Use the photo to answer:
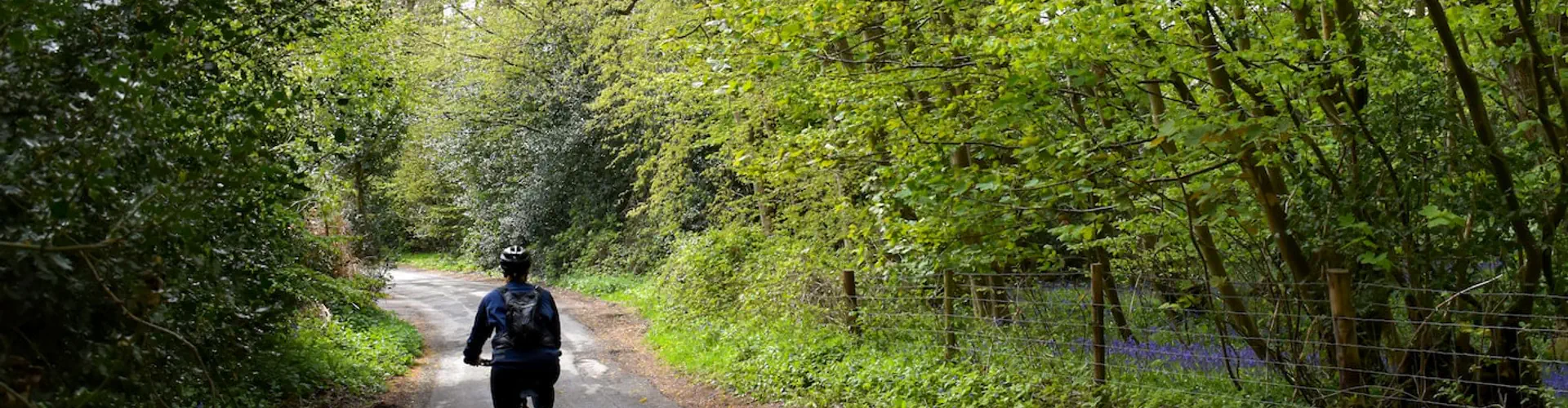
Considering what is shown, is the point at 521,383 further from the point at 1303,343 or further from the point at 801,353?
the point at 801,353

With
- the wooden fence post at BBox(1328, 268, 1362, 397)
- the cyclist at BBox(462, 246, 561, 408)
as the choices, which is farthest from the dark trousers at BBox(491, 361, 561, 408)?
the wooden fence post at BBox(1328, 268, 1362, 397)

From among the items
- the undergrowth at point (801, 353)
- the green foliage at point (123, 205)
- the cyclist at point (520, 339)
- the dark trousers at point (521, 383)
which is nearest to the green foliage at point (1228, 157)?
the undergrowth at point (801, 353)

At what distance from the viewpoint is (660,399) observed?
1124 cm

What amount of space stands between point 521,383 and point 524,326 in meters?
0.34

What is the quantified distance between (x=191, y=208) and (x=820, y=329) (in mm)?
8097

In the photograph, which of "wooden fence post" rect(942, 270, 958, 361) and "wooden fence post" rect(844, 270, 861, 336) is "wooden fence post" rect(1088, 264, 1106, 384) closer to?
"wooden fence post" rect(942, 270, 958, 361)

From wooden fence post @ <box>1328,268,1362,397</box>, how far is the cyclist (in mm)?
4376

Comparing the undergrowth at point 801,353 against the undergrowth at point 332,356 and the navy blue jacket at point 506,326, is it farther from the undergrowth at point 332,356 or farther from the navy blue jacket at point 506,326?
the undergrowth at point 332,356

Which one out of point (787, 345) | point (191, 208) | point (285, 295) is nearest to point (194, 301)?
point (191, 208)

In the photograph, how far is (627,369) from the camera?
45.1 feet

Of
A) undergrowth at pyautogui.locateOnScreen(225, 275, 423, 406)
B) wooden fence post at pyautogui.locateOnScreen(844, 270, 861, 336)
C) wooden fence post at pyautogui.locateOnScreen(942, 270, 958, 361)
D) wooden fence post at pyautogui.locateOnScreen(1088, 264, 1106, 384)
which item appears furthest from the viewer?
wooden fence post at pyautogui.locateOnScreen(844, 270, 861, 336)

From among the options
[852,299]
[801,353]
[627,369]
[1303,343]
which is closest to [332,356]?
[627,369]

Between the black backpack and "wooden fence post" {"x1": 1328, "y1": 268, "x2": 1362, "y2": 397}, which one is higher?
the black backpack

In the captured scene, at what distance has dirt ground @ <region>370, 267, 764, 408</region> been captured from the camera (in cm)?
1114
